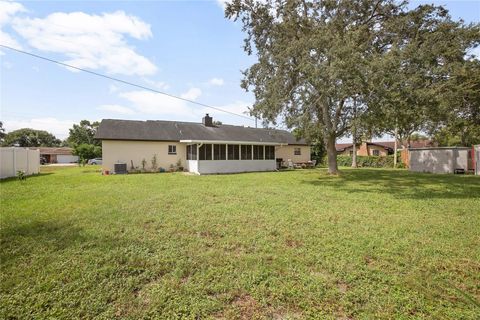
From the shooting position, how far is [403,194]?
375 inches

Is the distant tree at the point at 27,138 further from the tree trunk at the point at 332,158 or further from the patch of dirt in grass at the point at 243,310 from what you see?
the patch of dirt in grass at the point at 243,310

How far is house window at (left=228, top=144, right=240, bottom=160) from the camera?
63.6 feet

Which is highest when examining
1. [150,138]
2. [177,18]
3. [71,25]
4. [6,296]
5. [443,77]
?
[177,18]

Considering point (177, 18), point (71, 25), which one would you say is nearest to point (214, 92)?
point (177, 18)

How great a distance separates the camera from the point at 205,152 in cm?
1838

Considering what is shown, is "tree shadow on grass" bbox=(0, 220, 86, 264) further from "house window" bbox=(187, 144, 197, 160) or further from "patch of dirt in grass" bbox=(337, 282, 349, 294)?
"house window" bbox=(187, 144, 197, 160)

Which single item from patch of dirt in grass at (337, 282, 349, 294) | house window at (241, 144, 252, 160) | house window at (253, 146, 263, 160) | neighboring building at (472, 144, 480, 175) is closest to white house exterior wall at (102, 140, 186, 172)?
house window at (241, 144, 252, 160)

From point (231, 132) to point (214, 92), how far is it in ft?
14.4

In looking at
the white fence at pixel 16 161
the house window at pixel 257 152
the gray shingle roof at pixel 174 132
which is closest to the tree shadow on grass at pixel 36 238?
the white fence at pixel 16 161

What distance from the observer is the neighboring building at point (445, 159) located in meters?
18.1

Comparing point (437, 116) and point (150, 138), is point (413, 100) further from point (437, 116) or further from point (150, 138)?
point (150, 138)

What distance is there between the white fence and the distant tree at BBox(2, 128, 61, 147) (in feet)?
180

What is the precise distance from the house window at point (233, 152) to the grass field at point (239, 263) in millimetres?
12529

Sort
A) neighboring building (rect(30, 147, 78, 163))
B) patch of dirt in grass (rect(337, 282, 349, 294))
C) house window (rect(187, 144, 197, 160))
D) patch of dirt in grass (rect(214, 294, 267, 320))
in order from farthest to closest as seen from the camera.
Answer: neighboring building (rect(30, 147, 78, 163)), house window (rect(187, 144, 197, 160)), patch of dirt in grass (rect(337, 282, 349, 294)), patch of dirt in grass (rect(214, 294, 267, 320))
